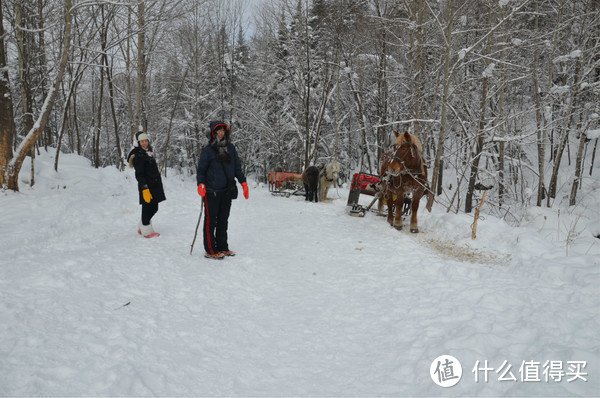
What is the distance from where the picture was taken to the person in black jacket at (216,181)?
17.2 ft

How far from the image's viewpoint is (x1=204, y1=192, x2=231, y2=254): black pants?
17.3 ft

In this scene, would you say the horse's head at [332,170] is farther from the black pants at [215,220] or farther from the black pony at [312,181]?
the black pants at [215,220]

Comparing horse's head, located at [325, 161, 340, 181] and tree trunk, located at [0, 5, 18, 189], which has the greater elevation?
tree trunk, located at [0, 5, 18, 189]

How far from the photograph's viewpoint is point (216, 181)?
5262 mm

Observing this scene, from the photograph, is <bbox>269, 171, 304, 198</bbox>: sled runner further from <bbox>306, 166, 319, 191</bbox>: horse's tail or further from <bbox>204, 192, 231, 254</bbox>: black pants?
<bbox>204, 192, 231, 254</bbox>: black pants

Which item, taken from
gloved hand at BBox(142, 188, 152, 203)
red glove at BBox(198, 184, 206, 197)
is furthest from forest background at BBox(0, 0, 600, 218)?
red glove at BBox(198, 184, 206, 197)

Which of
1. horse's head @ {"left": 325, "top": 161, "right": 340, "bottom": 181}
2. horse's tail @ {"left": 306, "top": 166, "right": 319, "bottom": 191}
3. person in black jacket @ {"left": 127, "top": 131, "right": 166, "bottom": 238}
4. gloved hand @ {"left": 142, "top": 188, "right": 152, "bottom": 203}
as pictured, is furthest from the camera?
horse's head @ {"left": 325, "top": 161, "right": 340, "bottom": 181}

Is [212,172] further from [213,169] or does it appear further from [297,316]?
[297,316]

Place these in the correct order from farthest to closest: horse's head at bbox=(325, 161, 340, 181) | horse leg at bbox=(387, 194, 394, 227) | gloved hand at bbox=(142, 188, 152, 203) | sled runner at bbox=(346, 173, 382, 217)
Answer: horse's head at bbox=(325, 161, 340, 181) → sled runner at bbox=(346, 173, 382, 217) → horse leg at bbox=(387, 194, 394, 227) → gloved hand at bbox=(142, 188, 152, 203)

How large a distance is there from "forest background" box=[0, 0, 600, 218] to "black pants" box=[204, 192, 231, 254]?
535cm

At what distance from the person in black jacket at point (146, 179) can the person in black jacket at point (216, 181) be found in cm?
148

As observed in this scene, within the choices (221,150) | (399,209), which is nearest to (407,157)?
(399,209)

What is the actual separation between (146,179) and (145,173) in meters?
0.12

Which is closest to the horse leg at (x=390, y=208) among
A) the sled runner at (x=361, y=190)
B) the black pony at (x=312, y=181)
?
the sled runner at (x=361, y=190)
